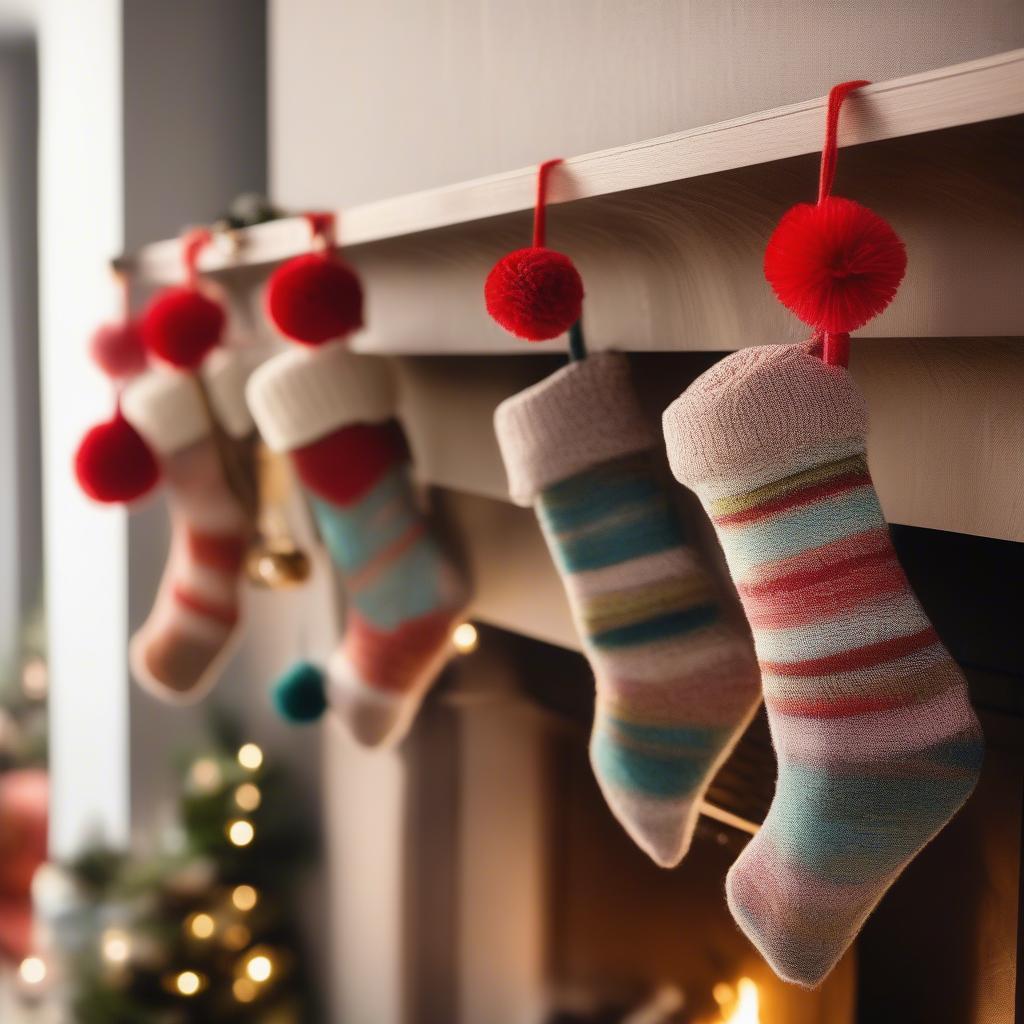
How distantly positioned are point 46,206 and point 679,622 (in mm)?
1682

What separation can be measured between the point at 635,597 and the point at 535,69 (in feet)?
1.61

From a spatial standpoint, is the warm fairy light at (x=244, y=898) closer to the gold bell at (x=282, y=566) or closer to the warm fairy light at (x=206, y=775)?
the warm fairy light at (x=206, y=775)

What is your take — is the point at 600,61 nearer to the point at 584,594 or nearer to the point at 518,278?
the point at 518,278

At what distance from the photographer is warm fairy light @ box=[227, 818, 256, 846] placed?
→ 5.46 ft

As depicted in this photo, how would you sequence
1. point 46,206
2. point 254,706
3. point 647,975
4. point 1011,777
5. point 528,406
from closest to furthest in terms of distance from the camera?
point 1011,777 → point 528,406 → point 647,975 → point 254,706 → point 46,206

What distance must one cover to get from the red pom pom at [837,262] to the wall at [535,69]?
135 mm

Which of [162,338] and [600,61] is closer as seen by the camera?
[600,61]

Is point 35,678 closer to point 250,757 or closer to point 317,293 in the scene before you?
point 250,757

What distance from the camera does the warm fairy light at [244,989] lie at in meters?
1.62

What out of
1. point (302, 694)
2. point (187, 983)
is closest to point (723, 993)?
point (302, 694)

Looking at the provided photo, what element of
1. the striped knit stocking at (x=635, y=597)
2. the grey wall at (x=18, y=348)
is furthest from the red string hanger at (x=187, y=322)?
the grey wall at (x=18, y=348)

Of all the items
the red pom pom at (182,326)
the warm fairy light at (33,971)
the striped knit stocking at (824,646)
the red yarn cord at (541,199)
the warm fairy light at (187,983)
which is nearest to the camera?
the striped knit stocking at (824,646)

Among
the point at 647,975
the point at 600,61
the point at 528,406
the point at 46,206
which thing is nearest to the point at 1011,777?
the point at 528,406

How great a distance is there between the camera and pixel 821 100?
21.5 inches
